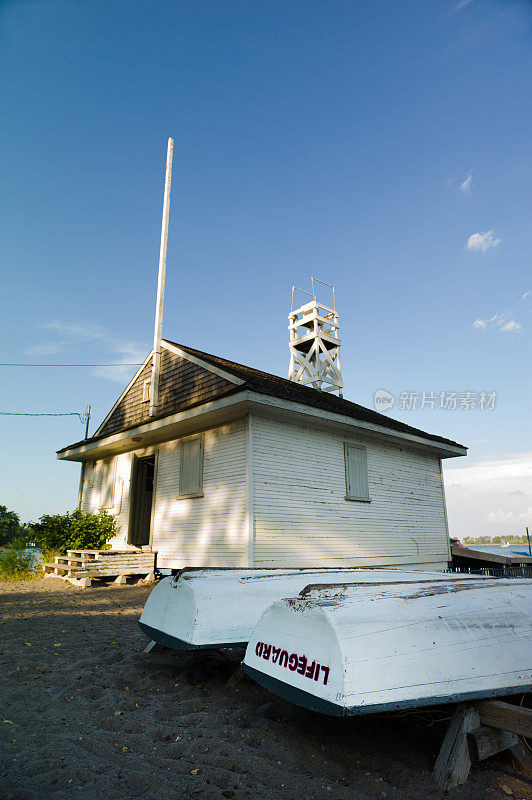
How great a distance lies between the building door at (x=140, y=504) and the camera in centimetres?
1328

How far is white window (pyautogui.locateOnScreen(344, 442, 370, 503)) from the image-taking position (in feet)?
39.2

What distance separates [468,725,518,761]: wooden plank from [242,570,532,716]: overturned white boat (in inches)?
8.7

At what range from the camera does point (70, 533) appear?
12953 mm

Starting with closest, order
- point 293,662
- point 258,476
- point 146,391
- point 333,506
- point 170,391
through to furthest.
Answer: point 293,662 → point 258,476 → point 333,506 → point 170,391 → point 146,391

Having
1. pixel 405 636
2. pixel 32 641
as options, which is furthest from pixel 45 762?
pixel 32 641

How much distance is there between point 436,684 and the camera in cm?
284

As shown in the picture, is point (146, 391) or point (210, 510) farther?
point (146, 391)

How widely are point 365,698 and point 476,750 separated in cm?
98

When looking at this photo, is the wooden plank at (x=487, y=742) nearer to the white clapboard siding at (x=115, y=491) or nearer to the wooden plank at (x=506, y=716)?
the wooden plank at (x=506, y=716)

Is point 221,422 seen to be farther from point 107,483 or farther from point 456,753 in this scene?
point 456,753

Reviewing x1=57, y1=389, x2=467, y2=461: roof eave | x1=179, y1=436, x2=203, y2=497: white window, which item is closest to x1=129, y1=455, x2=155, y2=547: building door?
x1=57, y1=389, x2=467, y2=461: roof eave

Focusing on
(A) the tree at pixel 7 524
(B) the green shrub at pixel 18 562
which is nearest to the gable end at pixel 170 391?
(B) the green shrub at pixel 18 562

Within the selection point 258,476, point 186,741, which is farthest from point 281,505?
point 186,741

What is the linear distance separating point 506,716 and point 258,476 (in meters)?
7.23
